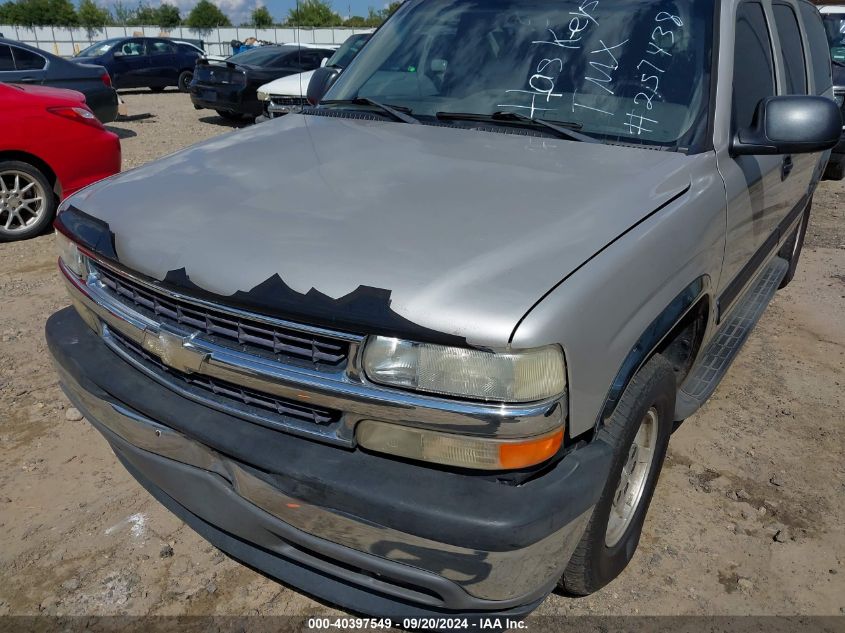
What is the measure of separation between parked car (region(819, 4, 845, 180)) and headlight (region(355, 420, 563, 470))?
7601mm

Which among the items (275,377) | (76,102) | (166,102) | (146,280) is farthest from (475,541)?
(166,102)

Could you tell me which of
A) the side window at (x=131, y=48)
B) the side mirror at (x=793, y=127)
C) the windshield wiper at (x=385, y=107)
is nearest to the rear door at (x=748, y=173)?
the side mirror at (x=793, y=127)

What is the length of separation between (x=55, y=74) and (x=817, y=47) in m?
8.87

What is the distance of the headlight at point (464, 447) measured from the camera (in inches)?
65.6

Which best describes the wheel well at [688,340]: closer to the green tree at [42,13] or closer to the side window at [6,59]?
the side window at [6,59]

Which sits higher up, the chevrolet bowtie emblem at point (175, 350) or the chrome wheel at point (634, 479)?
the chevrolet bowtie emblem at point (175, 350)

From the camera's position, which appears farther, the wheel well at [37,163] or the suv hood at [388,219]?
the wheel well at [37,163]

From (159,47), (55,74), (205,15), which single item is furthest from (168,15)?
(55,74)

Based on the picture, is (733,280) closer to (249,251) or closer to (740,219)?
(740,219)

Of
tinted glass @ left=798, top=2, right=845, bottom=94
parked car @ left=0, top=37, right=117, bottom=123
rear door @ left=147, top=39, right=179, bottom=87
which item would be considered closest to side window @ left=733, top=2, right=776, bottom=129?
tinted glass @ left=798, top=2, right=845, bottom=94

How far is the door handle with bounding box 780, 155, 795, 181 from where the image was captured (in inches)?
133

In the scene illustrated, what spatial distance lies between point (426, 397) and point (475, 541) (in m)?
0.35

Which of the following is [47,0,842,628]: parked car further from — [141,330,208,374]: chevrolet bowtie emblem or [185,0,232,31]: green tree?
[185,0,232,31]: green tree

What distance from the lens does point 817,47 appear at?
473cm
